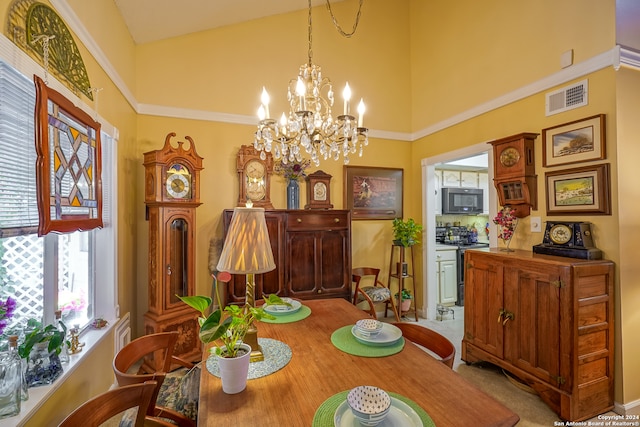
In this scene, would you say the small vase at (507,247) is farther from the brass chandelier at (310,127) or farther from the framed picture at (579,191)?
the brass chandelier at (310,127)

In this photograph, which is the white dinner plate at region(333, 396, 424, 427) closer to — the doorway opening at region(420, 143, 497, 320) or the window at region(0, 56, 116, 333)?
the window at region(0, 56, 116, 333)

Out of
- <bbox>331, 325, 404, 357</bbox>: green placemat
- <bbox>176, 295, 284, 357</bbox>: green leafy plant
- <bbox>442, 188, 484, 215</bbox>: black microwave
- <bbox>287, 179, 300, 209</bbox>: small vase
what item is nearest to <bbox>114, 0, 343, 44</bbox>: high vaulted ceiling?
<bbox>287, 179, 300, 209</bbox>: small vase

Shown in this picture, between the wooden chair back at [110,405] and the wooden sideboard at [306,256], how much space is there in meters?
1.92

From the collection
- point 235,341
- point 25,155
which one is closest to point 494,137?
point 235,341

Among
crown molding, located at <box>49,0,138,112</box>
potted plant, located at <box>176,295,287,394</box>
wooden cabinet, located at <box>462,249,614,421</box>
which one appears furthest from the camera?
wooden cabinet, located at <box>462,249,614,421</box>

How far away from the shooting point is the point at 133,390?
3.62 ft

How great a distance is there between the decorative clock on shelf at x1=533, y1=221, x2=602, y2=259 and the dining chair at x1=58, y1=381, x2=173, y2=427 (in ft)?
9.12

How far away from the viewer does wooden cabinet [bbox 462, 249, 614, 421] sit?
77.7 inches

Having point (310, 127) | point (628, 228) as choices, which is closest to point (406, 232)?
point (628, 228)

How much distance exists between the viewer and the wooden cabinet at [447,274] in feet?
14.6

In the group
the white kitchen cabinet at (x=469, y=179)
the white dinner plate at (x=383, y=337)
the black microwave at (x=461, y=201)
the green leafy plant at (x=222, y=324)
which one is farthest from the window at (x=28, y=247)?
the white kitchen cabinet at (x=469, y=179)

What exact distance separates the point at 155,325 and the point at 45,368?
43.9 inches

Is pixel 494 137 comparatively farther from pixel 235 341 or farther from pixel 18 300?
pixel 18 300

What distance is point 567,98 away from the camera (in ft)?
7.79
